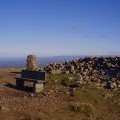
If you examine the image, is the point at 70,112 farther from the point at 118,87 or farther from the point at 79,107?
the point at 118,87

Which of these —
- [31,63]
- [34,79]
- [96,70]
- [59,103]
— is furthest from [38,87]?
[96,70]

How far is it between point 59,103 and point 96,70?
57.9ft

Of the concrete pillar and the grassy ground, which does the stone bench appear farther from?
the grassy ground

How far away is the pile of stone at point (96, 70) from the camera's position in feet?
130

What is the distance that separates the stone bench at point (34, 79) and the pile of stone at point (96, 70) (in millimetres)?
5338

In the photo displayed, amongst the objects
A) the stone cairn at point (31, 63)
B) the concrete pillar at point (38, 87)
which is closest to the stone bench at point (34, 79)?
the concrete pillar at point (38, 87)

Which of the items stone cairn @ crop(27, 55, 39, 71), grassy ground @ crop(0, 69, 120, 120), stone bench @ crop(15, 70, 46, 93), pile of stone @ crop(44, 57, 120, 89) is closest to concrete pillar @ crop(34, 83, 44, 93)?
stone bench @ crop(15, 70, 46, 93)

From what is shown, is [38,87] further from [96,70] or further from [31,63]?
[96,70]

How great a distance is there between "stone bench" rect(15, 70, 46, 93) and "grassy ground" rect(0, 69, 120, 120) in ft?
2.01

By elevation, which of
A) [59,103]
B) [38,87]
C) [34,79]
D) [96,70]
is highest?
[96,70]

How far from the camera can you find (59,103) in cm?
2955

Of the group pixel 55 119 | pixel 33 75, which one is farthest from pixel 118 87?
pixel 55 119

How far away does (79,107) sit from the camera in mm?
28281

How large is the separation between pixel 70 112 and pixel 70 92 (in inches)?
219
